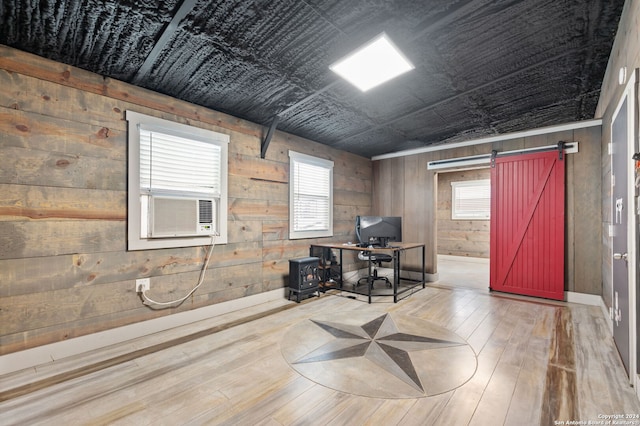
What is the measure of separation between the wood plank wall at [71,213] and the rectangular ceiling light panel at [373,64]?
1.67 m

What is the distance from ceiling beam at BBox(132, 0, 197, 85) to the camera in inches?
70.3

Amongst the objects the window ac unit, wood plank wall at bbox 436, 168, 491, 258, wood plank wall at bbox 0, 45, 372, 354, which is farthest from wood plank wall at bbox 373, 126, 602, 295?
wood plank wall at bbox 0, 45, 372, 354

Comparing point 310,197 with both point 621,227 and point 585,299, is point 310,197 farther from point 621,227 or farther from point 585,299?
point 585,299

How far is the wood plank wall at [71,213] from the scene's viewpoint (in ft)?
6.97

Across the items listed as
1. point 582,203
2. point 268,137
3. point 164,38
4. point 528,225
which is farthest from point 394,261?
point 164,38

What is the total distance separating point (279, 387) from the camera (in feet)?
6.24

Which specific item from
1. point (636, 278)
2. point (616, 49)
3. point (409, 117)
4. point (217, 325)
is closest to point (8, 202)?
point (217, 325)

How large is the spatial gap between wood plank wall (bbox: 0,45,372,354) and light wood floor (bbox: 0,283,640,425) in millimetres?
368

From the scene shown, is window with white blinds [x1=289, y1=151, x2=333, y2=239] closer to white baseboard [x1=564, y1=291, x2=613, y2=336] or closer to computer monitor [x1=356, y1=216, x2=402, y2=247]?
computer monitor [x1=356, y1=216, x2=402, y2=247]

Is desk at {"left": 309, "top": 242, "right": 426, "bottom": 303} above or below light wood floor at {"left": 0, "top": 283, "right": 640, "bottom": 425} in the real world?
above

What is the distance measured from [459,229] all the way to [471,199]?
2.84 ft

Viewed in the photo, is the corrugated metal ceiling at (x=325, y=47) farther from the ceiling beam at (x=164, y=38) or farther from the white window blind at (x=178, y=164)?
the white window blind at (x=178, y=164)

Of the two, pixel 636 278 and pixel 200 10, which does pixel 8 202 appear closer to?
pixel 200 10

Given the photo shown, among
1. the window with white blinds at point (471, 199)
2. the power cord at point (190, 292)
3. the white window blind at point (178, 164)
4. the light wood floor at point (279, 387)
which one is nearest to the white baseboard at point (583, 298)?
the light wood floor at point (279, 387)
